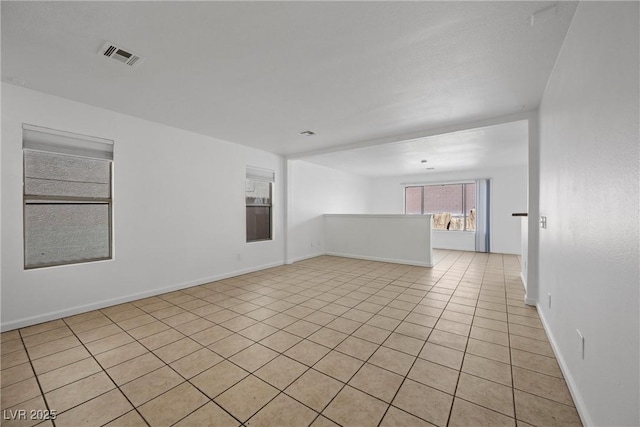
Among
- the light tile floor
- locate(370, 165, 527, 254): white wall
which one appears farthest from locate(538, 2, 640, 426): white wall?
locate(370, 165, 527, 254): white wall

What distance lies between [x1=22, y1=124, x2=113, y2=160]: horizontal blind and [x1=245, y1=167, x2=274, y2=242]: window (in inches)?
91.5

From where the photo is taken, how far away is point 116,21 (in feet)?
5.87

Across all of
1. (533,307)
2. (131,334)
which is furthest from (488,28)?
(131,334)

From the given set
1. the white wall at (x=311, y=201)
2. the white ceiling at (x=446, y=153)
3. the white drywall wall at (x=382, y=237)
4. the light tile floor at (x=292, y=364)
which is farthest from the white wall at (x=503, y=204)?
the light tile floor at (x=292, y=364)

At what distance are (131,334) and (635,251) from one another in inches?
143

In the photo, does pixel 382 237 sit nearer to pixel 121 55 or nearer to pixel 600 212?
pixel 600 212

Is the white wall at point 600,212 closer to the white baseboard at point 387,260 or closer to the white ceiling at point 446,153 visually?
the white ceiling at point 446,153

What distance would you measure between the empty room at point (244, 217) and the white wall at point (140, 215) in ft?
0.07

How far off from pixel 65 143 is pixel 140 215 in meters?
1.13

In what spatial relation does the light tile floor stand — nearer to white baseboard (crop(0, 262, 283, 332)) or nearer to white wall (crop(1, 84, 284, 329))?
white baseboard (crop(0, 262, 283, 332))

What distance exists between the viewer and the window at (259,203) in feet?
17.5

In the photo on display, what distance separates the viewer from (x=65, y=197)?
3.08 m

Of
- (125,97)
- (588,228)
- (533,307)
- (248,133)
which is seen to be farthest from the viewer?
(248,133)

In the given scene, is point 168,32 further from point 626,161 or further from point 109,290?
point 109,290
